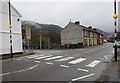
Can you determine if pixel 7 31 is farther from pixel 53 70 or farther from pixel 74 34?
pixel 74 34

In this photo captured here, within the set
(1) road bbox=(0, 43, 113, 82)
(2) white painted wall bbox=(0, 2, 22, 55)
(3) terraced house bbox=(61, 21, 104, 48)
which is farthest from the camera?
(3) terraced house bbox=(61, 21, 104, 48)

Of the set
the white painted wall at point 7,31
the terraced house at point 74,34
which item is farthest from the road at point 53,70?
the terraced house at point 74,34

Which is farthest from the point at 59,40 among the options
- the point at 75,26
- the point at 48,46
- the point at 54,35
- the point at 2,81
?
the point at 2,81

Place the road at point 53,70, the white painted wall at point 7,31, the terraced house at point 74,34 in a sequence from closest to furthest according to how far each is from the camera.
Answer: the road at point 53,70, the white painted wall at point 7,31, the terraced house at point 74,34

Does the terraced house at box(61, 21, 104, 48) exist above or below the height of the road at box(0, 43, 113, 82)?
above

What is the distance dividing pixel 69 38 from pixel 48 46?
46.4 ft

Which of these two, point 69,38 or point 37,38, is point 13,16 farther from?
point 69,38

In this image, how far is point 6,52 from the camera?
16578 mm

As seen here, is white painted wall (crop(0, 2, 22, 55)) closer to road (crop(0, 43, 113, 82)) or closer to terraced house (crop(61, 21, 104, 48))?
road (crop(0, 43, 113, 82))

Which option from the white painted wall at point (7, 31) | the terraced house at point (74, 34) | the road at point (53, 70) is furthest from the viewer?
the terraced house at point (74, 34)

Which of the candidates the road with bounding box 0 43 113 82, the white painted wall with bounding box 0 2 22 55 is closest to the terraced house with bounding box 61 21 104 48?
the white painted wall with bounding box 0 2 22 55

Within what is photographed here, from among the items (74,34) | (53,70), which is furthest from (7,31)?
(74,34)

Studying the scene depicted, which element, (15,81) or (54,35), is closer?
(15,81)

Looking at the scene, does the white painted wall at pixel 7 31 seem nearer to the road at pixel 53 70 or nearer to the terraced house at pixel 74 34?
the road at pixel 53 70
